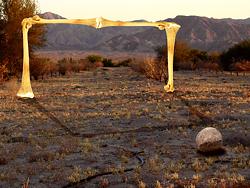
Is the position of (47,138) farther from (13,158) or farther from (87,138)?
(13,158)

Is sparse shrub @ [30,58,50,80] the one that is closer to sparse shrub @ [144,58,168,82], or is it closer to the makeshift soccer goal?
sparse shrub @ [144,58,168,82]

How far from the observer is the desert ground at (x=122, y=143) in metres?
7.78

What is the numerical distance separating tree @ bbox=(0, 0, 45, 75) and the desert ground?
1020 cm

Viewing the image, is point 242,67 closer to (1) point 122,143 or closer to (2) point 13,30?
(2) point 13,30

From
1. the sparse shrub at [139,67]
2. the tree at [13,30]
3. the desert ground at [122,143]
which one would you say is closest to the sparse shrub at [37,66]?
the tree at [13,30]

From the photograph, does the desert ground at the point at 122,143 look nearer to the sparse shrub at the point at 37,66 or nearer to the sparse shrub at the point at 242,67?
the sparse shrub at the point at 37,66

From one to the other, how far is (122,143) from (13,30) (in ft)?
63.0

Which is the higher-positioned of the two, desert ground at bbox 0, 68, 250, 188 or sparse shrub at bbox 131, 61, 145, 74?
desert ground at bbox 0, 68, 250, 188

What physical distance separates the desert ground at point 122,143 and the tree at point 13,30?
33.5 feet

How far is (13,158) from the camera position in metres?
9.21

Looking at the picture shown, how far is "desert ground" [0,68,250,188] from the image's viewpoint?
7.78 meters

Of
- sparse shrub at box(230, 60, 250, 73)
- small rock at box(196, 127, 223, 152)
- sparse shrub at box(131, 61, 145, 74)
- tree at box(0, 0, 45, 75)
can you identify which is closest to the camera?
small rock at box(196, 127, 223, 152)

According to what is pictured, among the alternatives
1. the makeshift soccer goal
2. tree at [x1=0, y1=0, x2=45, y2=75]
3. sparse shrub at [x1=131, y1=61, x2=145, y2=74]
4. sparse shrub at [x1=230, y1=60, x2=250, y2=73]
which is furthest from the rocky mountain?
the makeshift soccer goal

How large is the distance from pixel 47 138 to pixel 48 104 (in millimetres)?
6623
